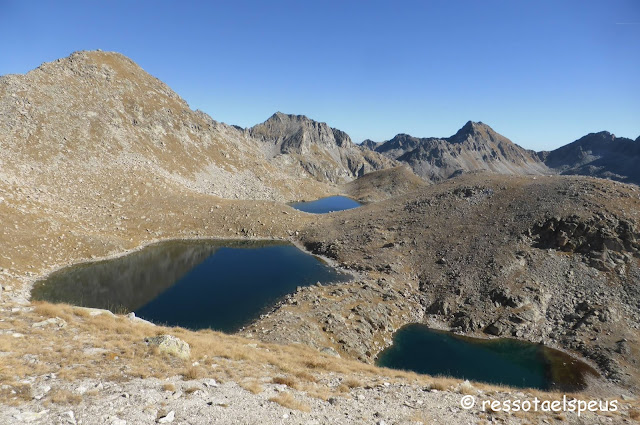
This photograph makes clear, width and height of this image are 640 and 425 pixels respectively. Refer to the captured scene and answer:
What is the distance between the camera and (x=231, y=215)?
238 ft

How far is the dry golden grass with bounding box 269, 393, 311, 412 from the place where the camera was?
13.9 meters

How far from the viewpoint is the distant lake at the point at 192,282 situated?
3784 cm

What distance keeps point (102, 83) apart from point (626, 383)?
12051cm

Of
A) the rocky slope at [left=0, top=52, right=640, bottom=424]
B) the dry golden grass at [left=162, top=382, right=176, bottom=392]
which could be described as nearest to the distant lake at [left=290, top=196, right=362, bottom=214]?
the rocky slope at [left=0, top=52, right=640, bottom=424]

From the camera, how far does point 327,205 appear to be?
13712 centimetres

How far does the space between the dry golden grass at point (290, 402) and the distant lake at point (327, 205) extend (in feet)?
343

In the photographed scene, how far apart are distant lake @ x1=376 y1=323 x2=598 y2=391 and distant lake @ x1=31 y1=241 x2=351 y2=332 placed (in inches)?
614

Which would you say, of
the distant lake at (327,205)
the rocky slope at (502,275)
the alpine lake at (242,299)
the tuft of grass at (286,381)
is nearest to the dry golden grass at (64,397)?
the tuft of grass at (286,381)

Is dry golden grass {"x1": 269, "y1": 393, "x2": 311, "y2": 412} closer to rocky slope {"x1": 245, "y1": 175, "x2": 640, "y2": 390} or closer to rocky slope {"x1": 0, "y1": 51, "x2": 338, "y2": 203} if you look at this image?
rocky slope {"x1": 245, "y1": 175, "x2": 640, "y2": 390}

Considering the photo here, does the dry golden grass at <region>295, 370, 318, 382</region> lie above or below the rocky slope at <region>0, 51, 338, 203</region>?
below

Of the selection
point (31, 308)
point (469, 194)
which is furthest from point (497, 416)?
point (469, 194)

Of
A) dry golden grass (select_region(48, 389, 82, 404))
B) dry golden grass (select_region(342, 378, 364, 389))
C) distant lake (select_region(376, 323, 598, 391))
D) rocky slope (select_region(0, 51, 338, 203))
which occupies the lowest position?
distant lake (select_region(376, 323, 598, 391))

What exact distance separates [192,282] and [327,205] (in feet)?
305

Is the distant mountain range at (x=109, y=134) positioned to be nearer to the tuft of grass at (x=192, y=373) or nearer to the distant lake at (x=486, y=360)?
the tuft of grass at (x=192, y=373)
